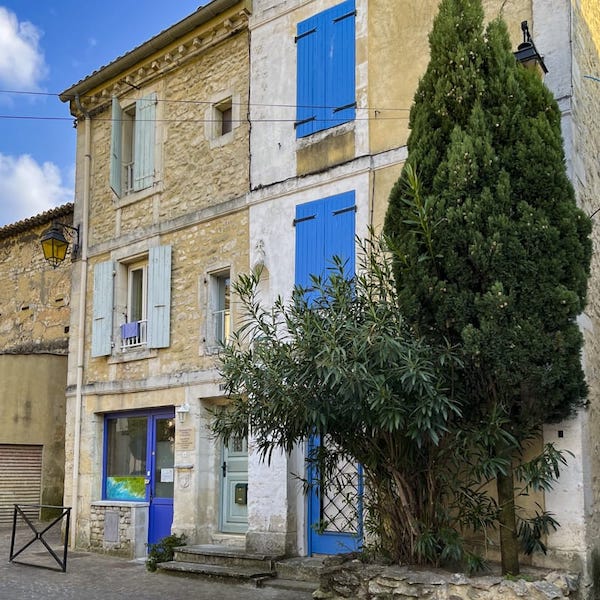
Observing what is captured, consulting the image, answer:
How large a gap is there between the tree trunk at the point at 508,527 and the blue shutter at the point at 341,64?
15.4 feet

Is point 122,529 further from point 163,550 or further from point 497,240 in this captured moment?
point 497,240

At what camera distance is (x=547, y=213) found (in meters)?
6.72

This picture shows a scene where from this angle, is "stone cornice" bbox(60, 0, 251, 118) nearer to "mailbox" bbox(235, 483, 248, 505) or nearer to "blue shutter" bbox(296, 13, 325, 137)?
"blue shutter" bbox(296, 13, 325, 137)

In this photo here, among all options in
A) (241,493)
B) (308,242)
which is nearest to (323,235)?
(308,242)

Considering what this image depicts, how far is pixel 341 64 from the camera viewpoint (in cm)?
979

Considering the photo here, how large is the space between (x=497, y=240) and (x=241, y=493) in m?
5.38

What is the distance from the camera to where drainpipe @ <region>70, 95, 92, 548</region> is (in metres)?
12.1

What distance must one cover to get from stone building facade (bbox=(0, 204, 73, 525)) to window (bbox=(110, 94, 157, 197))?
1.89 meters

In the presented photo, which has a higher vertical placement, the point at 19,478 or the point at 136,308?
the point at 136,308

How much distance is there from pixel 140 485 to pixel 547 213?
7.21 metres

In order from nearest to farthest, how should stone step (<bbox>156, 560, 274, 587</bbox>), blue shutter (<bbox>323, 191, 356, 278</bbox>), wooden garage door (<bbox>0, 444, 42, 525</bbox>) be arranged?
stone step (<bbox>156, 560, 274, 587</bbox>) → blue shutter (<bbox>323, 191, 356, 278</bbox>) → wooden garage door (<bbox>0, 444, 42, 525</bbox>)

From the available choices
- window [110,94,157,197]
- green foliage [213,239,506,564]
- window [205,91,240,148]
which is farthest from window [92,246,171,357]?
green foliage [213,239,506,564]

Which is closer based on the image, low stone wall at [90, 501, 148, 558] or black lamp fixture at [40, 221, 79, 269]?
low stone wall at [90, 501, 148, 558]

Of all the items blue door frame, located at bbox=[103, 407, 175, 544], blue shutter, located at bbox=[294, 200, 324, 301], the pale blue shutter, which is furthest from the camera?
the pale blue shutter
